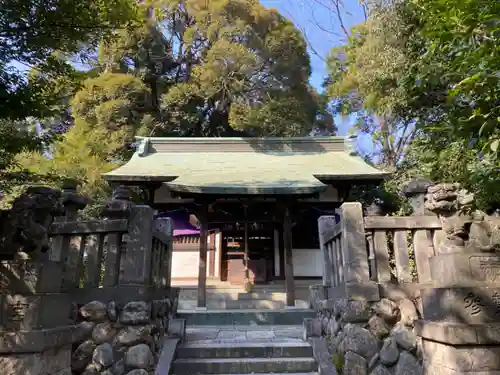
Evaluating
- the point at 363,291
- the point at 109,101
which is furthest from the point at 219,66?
the point at 363,291

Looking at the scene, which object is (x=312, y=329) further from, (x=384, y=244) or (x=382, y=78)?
(x=382, y=78)

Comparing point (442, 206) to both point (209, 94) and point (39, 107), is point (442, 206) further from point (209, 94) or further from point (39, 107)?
point (209, 94)

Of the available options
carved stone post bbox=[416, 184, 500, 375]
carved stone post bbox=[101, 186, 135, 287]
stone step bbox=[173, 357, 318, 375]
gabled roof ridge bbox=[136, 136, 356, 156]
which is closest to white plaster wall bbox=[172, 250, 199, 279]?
gabled roof ridge bbox=[136, 136, 356, 156]

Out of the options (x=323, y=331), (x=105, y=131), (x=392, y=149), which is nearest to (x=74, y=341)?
(x=323, y=331)

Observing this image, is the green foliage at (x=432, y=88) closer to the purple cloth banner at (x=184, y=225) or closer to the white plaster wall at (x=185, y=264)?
the purple cloth banner at (x=184, y=225)

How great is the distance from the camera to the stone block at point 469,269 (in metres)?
2.93

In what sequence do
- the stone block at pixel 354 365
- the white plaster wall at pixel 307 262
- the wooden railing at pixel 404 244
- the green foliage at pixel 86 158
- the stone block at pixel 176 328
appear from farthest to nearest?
the green foliage at pixel 86 158, the white plaster wall at pixel 307 262, the stone block at pixel 176 328, the wooden railing at pixel 404 244, the stone block at pixel 354 365

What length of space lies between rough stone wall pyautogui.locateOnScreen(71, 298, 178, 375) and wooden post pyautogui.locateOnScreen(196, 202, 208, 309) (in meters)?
5.10

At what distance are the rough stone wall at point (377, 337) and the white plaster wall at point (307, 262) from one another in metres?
7.58

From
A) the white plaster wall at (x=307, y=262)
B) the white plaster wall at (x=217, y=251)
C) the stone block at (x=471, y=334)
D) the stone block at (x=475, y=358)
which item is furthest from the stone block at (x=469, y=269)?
the white plaster wall at (x=217, y=251)

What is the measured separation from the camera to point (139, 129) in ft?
53.4

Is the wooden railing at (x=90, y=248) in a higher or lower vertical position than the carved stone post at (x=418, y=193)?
lower

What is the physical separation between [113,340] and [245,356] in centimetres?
175

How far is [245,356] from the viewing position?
4777mm
